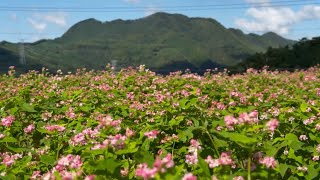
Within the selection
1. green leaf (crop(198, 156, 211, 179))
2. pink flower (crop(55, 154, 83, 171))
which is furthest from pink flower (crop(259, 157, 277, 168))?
pink flower (crop(55, 154, 83, 171))

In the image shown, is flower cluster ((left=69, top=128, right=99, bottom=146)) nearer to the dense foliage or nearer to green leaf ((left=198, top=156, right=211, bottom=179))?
green leaf ((left=198, top=156, right=211, bottom=179))

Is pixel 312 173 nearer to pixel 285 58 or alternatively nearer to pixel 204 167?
pixel 204 167

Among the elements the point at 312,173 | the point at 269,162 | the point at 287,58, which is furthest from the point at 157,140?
the point at 287,58

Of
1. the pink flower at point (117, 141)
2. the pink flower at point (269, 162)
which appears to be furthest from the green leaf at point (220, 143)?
the pink flower at point (117, 141)

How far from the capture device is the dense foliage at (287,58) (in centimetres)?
4824

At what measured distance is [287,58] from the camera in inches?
2078

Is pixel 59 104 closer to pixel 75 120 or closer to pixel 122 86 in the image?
pixel 75 120

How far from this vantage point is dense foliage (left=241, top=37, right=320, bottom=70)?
48.2m

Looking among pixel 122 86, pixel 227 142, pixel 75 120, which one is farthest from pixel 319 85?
pixel 227 142

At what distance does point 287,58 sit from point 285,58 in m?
1.12

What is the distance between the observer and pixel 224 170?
3.24m

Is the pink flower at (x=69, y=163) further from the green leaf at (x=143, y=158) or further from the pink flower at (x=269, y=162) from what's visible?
the pink flower at (x=269, y=162)

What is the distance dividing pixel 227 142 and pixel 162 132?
1319 mm

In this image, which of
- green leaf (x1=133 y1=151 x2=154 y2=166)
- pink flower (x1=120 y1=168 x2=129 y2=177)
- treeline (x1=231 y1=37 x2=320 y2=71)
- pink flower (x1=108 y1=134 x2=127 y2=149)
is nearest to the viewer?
pink flower (x1=108 y1=134 x2=127 y2=149)
